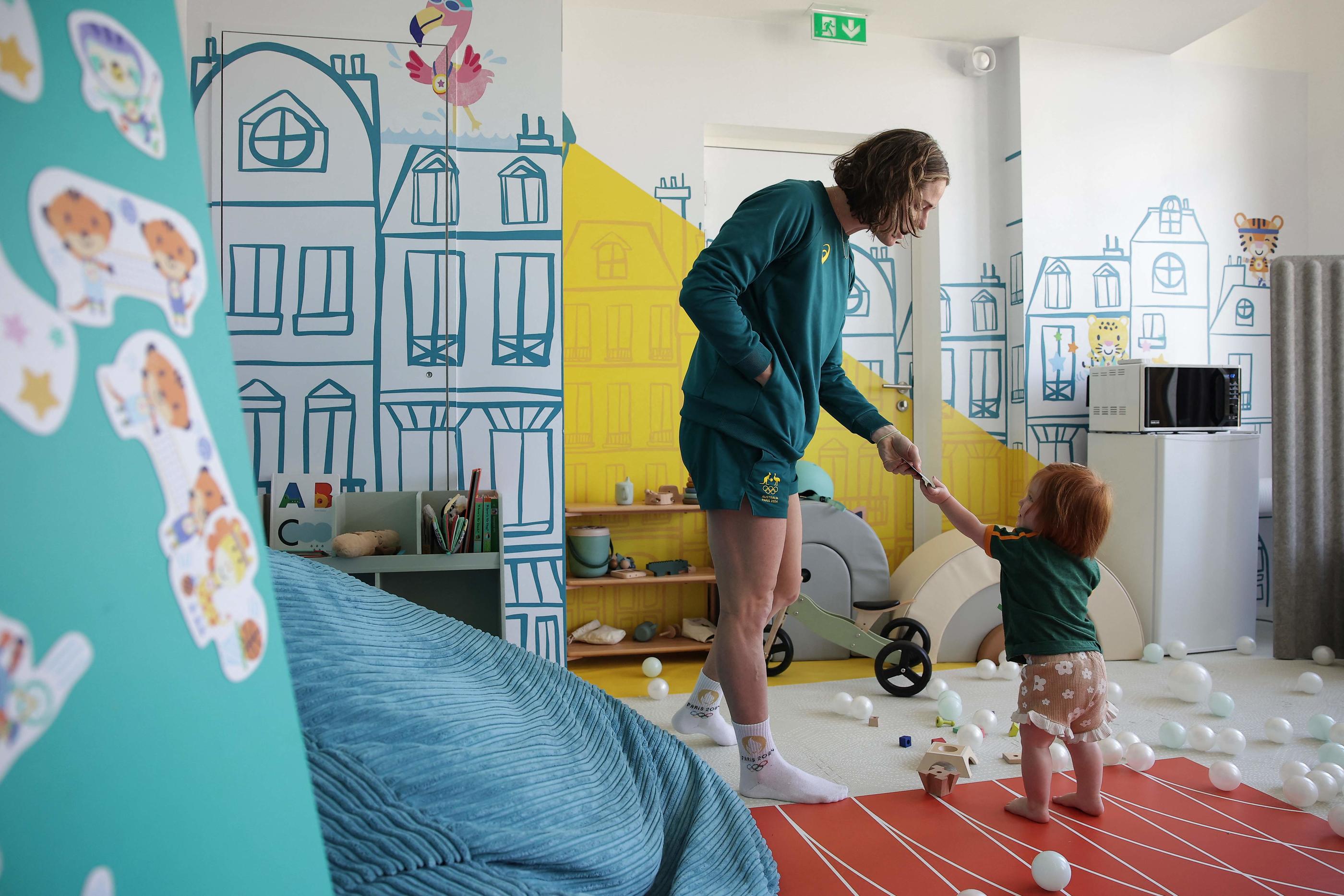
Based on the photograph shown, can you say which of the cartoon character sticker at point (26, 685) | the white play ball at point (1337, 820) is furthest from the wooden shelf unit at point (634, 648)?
the cartoon character sticker at point (26, 685)

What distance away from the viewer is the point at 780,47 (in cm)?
359

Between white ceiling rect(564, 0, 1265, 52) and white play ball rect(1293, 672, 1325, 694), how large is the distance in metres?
2.61

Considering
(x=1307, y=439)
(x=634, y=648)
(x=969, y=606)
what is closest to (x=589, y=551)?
(x=634, y=648)

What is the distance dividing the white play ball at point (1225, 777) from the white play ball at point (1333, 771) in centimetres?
18

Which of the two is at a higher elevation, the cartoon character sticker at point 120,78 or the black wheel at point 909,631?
the cartoon character sticker at point 120,78

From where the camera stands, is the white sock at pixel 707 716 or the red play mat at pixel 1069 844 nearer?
the red play mat at pixel 1069 844

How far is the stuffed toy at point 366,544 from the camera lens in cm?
240

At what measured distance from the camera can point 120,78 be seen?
542 mm

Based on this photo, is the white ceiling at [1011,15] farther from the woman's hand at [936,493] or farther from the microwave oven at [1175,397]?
the woman's hand at [936,493]

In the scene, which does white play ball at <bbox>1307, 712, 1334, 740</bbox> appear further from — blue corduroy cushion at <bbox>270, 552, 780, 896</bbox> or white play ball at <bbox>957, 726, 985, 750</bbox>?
blue corduroy cushion at <bbox>270, 552, 780, 896</bbox>

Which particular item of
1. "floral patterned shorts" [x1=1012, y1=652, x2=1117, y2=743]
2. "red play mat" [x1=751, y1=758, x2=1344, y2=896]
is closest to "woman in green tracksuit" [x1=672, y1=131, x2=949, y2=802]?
"red play mat" [x1=751, y1=758, x2=1344, y2=896]

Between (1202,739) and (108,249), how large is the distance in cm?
252

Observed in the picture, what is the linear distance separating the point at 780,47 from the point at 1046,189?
4.33 feet

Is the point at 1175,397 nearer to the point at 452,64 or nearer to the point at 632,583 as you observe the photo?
the point at 632,583
